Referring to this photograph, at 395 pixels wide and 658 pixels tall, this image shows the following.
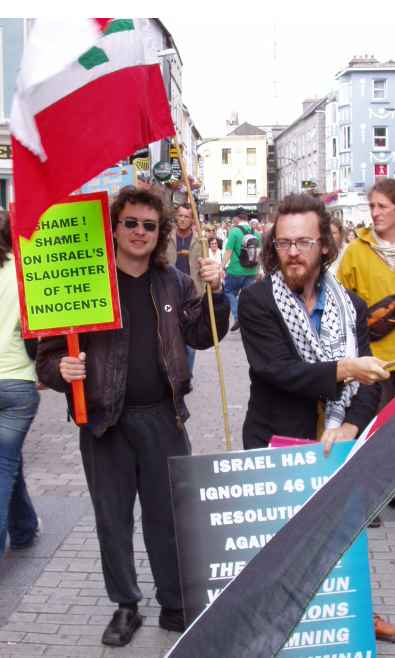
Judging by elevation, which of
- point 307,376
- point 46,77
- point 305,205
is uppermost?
point 46,77

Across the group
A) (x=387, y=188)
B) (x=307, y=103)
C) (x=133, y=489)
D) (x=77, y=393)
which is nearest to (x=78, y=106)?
(x=77, y=393)

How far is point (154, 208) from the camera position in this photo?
4047mm

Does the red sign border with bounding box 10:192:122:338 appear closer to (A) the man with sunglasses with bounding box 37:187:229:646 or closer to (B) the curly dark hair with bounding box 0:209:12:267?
(A) the man with sunglasses with bounding box 37:187:229:646

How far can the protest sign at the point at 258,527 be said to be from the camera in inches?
132

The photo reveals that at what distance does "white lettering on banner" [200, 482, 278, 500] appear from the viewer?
3.36m

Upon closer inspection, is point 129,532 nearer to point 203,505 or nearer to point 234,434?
point 203,505

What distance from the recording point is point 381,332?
5.73m

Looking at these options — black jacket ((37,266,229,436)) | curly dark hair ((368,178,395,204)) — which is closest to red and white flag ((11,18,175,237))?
black jacket ((37,266,229,436))

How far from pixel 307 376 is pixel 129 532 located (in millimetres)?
1243

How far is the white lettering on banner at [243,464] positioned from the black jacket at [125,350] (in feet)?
2.12

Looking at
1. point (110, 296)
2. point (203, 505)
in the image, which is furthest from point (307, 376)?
point (110, 296)

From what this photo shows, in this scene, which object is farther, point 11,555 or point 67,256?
point 11,555

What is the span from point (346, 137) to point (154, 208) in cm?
7753

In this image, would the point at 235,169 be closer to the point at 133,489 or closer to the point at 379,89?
the point at 379,89
